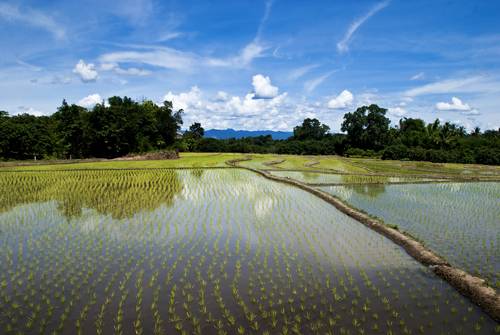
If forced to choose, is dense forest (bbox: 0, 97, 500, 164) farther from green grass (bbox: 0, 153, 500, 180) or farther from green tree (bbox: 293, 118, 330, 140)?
green tree (bbox: 293, 118, 330, 140)

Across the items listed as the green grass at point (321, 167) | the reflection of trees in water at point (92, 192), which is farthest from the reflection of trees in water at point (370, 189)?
the reflection of trees in water at point (92, 192)

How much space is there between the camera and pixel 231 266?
25.2ft

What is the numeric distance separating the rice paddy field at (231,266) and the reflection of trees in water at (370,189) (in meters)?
2.89

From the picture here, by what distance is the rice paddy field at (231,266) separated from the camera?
17.7 feet

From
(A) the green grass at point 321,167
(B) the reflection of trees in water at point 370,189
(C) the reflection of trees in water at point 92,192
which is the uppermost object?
(A) the green grass at point 321,167

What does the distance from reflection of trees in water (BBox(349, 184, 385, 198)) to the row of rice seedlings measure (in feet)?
22.5

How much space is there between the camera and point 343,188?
66.2 ft

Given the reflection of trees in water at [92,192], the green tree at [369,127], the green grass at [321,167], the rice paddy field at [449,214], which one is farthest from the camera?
the green tree at [369,127]

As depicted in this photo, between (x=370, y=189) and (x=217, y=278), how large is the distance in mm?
15113

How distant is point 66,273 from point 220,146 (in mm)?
72848

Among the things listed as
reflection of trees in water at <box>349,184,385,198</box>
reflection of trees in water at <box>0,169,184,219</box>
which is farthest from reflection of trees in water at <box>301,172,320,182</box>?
reflection of trees in water at <box>0,169,184,219</box>

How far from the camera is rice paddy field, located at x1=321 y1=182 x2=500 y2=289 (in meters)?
8.51

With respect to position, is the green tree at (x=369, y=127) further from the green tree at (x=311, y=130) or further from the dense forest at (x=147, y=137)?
the green tree at (x=311, y=130)

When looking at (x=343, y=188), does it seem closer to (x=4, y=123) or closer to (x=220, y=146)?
(x=4, y=123)
